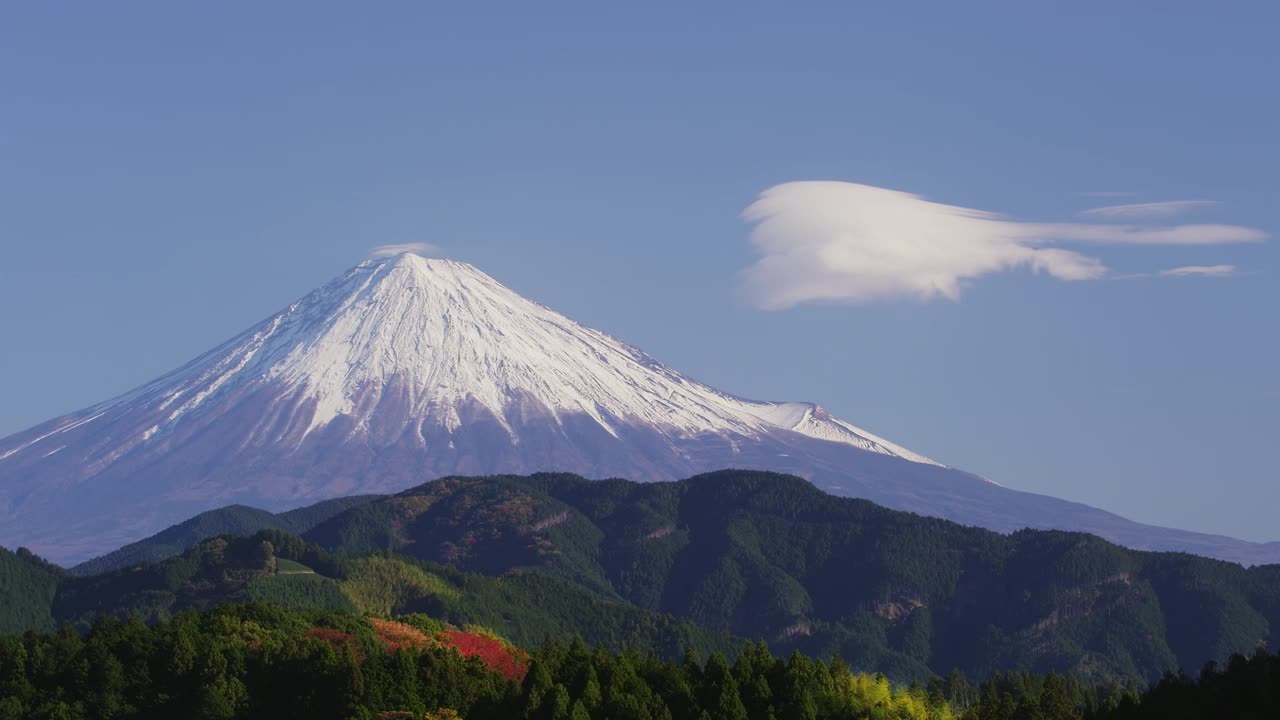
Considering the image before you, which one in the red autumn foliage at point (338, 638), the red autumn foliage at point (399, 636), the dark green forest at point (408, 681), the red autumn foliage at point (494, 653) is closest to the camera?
the dark green forest at point (408, 681)

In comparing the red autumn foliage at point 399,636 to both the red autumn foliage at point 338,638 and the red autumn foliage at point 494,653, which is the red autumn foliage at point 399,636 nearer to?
the red autumn foliage at point 494,653

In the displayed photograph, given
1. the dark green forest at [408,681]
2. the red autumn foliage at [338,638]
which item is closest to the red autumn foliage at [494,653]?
the dark green forest at [408,681]

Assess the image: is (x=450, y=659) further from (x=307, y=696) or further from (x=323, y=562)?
(x=323, y=562)

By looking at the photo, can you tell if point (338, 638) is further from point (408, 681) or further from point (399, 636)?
point (408, 681)

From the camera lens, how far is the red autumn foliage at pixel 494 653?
103 metres

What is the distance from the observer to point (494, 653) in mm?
108375

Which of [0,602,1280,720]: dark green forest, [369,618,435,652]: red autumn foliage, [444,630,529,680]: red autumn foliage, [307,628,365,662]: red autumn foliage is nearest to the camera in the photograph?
[0,602,1280,720]: dark green forest

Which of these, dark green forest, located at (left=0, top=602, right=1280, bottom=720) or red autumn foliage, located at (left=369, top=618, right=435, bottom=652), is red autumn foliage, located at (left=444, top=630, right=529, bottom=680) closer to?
dark green forest, located at (left=0, top=602, right=1280, bottom=720)

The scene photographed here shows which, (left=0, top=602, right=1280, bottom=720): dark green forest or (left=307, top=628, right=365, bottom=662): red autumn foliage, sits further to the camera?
(left=307, top=628, right=365, bottom=662): red autumn foliage

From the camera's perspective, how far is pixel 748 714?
88.2m

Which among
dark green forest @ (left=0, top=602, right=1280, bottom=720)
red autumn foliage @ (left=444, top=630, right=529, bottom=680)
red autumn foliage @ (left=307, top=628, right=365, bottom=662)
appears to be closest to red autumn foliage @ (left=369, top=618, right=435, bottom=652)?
dark green forest @ (left=0, top=602, right=1280, bottom=720)

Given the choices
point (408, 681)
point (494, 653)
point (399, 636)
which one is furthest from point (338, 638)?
point (494, 653)

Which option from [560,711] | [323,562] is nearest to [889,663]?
[323,562]

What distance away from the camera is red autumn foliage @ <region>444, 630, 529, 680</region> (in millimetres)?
102688
